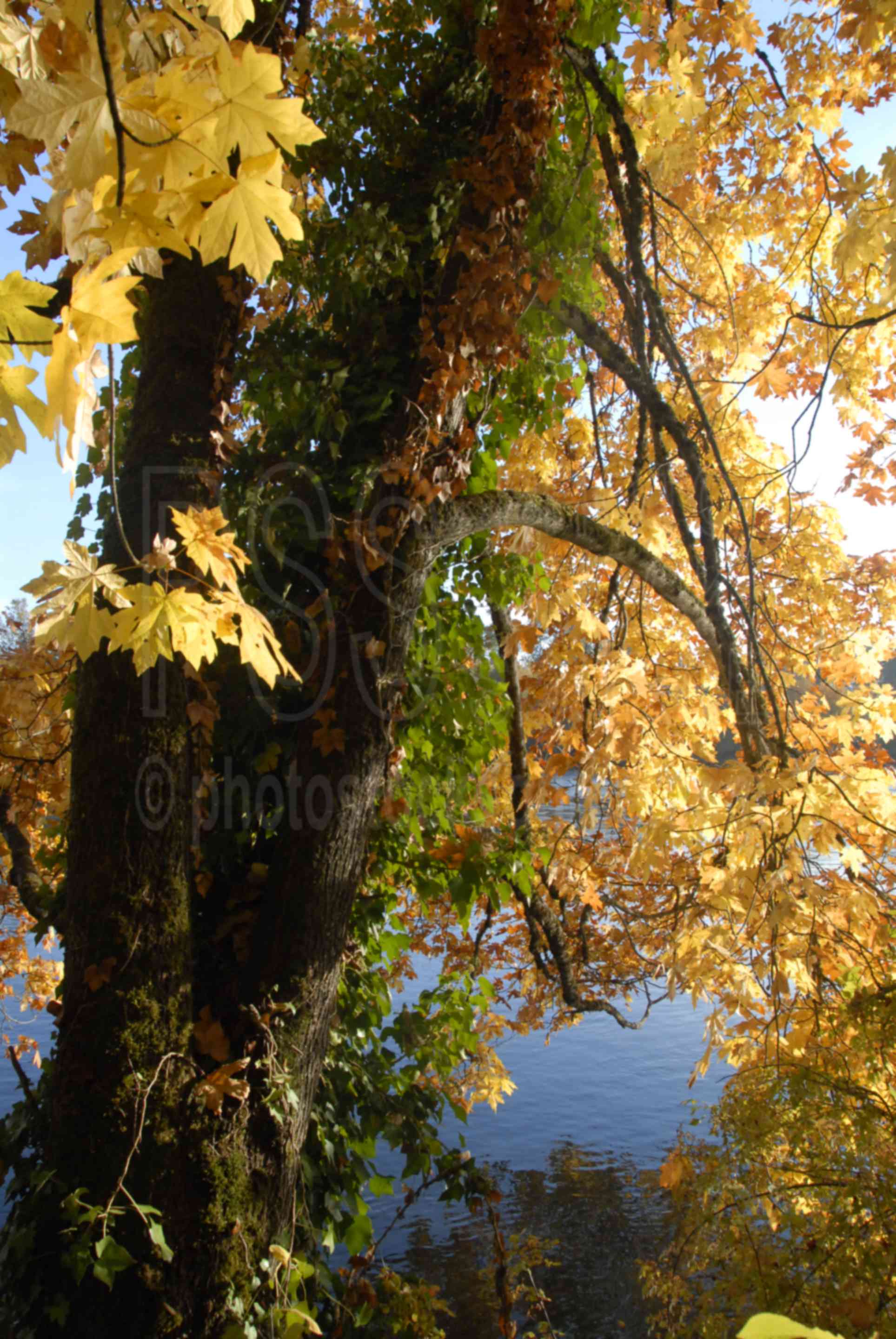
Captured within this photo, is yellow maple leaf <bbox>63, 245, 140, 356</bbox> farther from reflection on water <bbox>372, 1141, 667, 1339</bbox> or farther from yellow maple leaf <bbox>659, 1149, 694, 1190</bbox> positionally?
reflection on water <bbox>372, 1141, 667, 1339</bbox>

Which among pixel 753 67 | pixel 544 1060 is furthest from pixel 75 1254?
pixel 544 1060

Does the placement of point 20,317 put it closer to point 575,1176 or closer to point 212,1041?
point 212,1041

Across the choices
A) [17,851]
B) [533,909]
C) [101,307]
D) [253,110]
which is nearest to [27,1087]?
[101,307]

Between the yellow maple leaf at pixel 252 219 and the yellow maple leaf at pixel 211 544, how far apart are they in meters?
0.73

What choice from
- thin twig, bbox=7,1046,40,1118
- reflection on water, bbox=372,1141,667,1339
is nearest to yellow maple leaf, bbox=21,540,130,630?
thin twig, bbox=7,1046,40,1118

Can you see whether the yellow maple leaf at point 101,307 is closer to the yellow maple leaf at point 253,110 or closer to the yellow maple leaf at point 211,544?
the yellow maple leaf at point 253,110

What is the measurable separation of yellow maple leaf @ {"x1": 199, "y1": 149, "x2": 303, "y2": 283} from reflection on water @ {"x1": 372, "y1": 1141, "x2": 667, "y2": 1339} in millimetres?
7132

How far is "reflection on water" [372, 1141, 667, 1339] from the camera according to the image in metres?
6.87

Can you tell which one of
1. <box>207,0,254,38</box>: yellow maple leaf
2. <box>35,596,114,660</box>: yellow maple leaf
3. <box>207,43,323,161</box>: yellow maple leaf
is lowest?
<box>35,596,114,660</box>: yellow maple leaf

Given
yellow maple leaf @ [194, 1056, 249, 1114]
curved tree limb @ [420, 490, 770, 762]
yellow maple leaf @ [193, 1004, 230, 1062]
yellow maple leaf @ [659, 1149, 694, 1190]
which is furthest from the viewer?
yellow maple leaf @ [659, 1149, 694, 1190]

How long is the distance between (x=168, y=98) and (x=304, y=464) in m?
1.72

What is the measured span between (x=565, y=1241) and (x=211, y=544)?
8.80 metres

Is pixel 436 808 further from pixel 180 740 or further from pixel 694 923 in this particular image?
pixel 180 740

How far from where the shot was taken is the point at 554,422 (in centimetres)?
416
